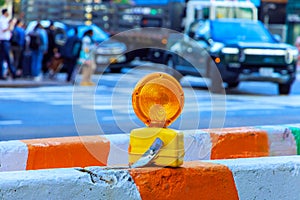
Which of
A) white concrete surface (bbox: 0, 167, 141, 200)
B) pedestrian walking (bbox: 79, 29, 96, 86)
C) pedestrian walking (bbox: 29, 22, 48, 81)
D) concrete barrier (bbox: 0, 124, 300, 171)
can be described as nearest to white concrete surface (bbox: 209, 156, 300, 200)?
white concrete surface (bbox: 0, 167, 141, 200)

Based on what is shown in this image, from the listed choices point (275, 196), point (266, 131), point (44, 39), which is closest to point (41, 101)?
point (44, 39)

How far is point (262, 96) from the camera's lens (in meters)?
17.6

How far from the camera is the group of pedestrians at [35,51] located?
18797 millimetres

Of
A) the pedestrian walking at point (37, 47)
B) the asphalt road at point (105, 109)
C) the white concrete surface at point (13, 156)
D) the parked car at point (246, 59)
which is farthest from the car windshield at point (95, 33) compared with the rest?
the white concrete surface at point (13, 156)

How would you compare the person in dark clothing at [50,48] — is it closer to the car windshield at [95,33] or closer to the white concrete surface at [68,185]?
the car windshield at [95,33]

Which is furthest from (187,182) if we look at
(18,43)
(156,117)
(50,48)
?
(50,48)

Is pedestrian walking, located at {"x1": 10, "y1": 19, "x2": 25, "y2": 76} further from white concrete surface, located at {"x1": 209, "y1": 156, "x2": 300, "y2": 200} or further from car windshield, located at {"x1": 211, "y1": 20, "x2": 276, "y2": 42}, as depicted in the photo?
white concrete surface, located at {"x1": 209, "y1": 156, "x2": 300, "y2": 200}

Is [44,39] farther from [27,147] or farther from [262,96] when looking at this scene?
[27,147]

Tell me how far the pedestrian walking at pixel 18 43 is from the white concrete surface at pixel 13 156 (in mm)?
15421

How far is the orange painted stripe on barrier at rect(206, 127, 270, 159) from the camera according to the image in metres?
4.77

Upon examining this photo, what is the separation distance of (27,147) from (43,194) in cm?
129

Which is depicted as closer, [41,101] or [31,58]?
[41,101]

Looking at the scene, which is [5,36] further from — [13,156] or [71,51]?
[13,156]

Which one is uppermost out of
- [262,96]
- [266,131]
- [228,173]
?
[228,173]
